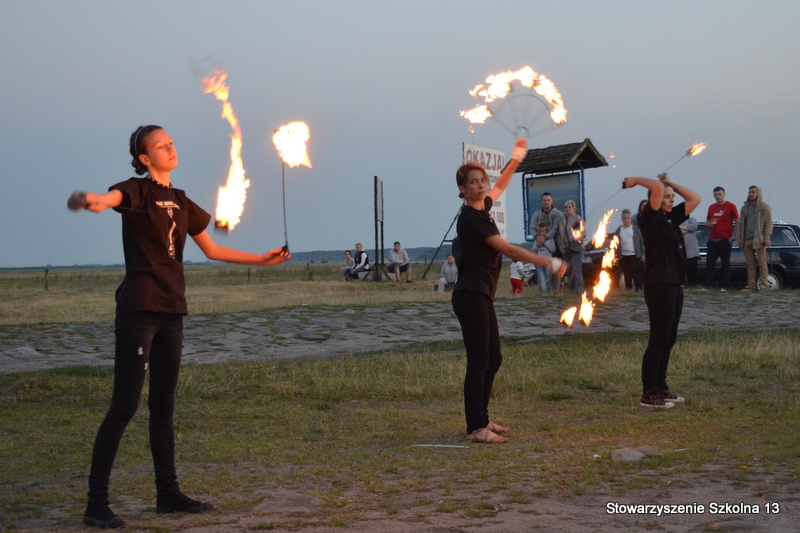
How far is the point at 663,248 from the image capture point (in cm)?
796

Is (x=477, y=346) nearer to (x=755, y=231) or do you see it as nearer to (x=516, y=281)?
(x=755, y=231)

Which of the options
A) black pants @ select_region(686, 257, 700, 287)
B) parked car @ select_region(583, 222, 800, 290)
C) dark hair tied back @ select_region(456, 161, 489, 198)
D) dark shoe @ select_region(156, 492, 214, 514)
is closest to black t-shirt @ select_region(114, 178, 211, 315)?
dark shoe @ select_region(156, 492, 214, 514)

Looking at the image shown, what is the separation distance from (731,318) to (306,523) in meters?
13.6

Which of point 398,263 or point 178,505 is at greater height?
point 398,263

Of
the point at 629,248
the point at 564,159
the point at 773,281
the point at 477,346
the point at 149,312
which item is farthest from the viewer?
the point at 564,159

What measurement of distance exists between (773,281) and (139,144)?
63.0 feet

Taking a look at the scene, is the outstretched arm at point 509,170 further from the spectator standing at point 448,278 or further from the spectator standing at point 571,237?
the spectator standing at point 448,278

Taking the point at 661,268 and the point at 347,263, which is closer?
the point at 661,268

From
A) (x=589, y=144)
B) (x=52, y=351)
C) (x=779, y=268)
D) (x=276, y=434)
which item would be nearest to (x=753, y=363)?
(x=276, y=434)

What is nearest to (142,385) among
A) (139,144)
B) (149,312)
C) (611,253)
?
(149,312)

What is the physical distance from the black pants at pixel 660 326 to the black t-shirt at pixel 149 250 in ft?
15.0

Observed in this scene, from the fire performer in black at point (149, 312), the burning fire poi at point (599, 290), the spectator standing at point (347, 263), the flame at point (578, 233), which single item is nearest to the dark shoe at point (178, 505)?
the fire performer in black at point (149, 312)

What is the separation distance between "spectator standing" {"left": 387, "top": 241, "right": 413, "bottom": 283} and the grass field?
807 inches

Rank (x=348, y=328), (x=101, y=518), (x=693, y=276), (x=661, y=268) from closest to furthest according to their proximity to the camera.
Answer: (x=101, y=518)
(x=661, y=268)
(x=348, y=328)
(x=693, y=276)
